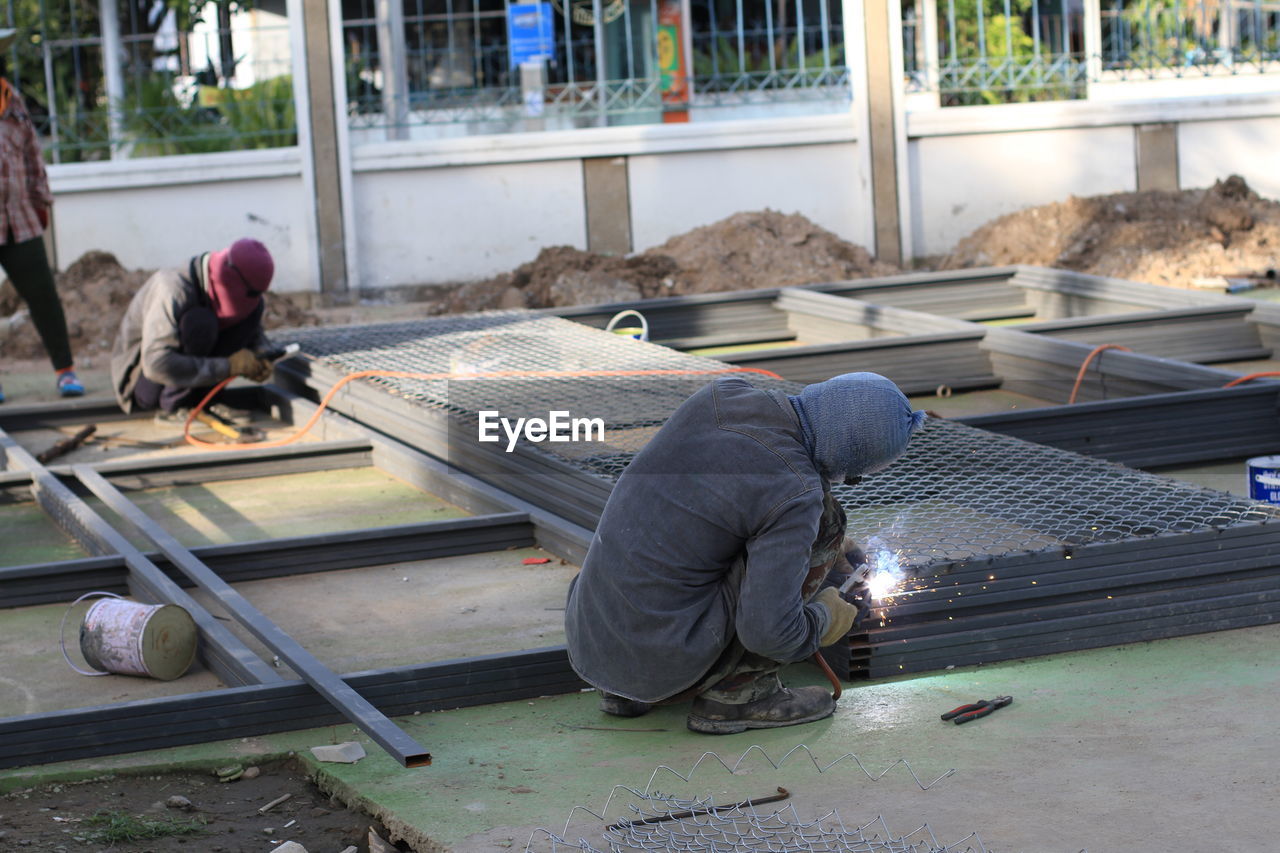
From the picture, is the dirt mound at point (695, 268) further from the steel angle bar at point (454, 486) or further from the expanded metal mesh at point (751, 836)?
the expanded metal mesh at point (751, 836)

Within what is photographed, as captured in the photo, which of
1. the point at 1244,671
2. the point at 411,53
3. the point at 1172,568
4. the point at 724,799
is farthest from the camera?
the point at 411,53

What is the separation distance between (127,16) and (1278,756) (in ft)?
44.4

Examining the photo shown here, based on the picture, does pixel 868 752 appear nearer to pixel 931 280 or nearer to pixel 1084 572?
pixel 1084 572

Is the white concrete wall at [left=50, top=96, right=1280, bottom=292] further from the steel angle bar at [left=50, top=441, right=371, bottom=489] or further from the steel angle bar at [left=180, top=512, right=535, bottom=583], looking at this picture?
the steel angle bar at [left=180, top=512, right=535, bottom=583]

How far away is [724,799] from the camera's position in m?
2.88

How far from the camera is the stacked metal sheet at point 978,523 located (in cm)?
363

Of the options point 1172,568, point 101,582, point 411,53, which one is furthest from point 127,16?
point 1172,568

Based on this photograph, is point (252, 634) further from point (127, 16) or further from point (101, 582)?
point (127, 16)

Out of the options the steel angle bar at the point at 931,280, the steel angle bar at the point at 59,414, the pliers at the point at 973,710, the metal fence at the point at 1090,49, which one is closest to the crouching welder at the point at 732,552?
the pliers at the point at 973,710

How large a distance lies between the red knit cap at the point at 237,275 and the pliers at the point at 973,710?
413 centimetres

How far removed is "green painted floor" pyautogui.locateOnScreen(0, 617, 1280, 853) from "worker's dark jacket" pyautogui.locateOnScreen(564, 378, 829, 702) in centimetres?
23

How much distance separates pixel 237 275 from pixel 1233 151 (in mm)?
9419

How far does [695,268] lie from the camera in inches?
441

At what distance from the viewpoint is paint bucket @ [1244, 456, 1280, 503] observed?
4555 millimetres
